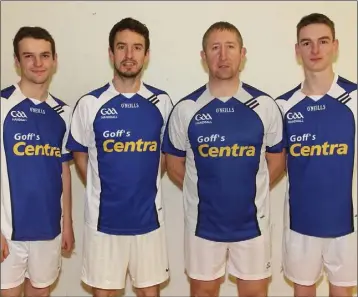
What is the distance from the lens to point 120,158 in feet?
6.42

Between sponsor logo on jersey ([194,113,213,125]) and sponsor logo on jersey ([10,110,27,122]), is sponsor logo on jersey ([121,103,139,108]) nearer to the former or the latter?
sponsor logo on jersey ([194,113,213,125])

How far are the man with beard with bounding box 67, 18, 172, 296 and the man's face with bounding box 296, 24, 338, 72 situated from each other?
0.71 meters

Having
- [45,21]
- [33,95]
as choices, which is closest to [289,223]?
[33,95]

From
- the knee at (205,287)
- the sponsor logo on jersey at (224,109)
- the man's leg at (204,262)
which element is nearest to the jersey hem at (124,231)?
the man's leg at (204,262)

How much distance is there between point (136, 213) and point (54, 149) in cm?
47

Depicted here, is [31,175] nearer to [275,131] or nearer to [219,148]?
[219,148]

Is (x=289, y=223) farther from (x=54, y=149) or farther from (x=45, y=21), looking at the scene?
(x=45, y=21)

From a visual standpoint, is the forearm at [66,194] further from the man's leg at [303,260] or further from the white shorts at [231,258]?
the man's leg at [303,260]

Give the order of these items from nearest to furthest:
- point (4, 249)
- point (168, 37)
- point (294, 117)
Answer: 1. point (4, 249)
2. point (294, 117)
3. point (168, 37)

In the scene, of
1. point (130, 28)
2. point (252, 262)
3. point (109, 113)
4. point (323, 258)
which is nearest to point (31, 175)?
point (109, 113)

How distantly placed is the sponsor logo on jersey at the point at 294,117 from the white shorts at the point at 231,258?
0.51 meters

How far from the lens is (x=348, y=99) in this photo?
6.41ft

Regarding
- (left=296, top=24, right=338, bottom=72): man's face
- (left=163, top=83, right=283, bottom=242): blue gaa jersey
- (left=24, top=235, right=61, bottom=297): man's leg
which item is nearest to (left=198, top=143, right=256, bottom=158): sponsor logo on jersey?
(left=163, top=83, right=283, bottom=242): blue gaa jersey

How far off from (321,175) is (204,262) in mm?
632
